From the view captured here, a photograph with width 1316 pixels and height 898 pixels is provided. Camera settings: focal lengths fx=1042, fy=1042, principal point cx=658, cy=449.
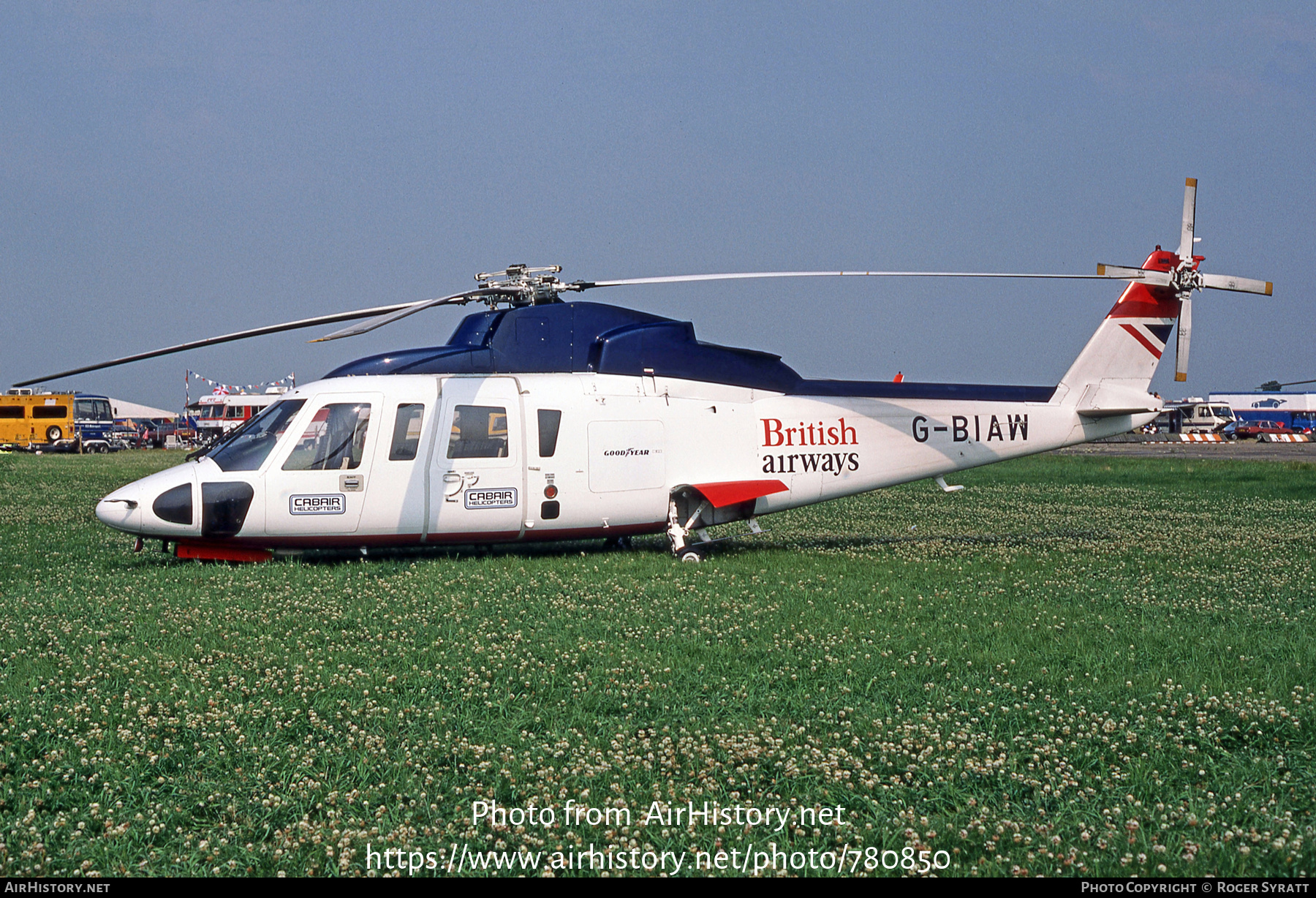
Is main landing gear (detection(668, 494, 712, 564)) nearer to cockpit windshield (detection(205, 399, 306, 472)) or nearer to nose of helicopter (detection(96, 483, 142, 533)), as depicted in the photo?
cockpit windshield (detection(205, 399, 306, 472))

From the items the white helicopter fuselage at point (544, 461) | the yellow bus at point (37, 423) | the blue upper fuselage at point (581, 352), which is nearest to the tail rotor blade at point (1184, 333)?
the white helicopter fuselage at point (544, 461)

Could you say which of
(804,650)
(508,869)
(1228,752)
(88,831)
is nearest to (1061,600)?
(804,650)

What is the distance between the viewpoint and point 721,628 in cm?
891

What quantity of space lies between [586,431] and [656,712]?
711 cm

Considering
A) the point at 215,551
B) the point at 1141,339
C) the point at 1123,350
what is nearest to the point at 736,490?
the point at 215,551

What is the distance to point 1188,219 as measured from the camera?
14758mm

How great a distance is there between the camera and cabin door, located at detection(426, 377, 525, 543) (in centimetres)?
1280

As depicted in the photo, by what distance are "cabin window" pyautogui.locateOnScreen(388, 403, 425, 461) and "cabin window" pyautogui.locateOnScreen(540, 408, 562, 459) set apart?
1.48 meters

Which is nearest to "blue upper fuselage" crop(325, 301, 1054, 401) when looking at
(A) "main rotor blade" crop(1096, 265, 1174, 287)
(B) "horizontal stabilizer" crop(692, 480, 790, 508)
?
(B) "horizontal stabilizer" crop(692, 480, 790, 508)

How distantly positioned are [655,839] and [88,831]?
2653mm

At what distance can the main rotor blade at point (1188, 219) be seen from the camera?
570 inches

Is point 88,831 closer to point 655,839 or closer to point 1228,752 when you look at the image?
point 655,839

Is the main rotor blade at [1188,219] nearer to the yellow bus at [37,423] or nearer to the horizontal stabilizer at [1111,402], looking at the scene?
the horizontal stabilizer at [1111,402]

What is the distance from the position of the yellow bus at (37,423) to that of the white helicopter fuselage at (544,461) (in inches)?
2491
